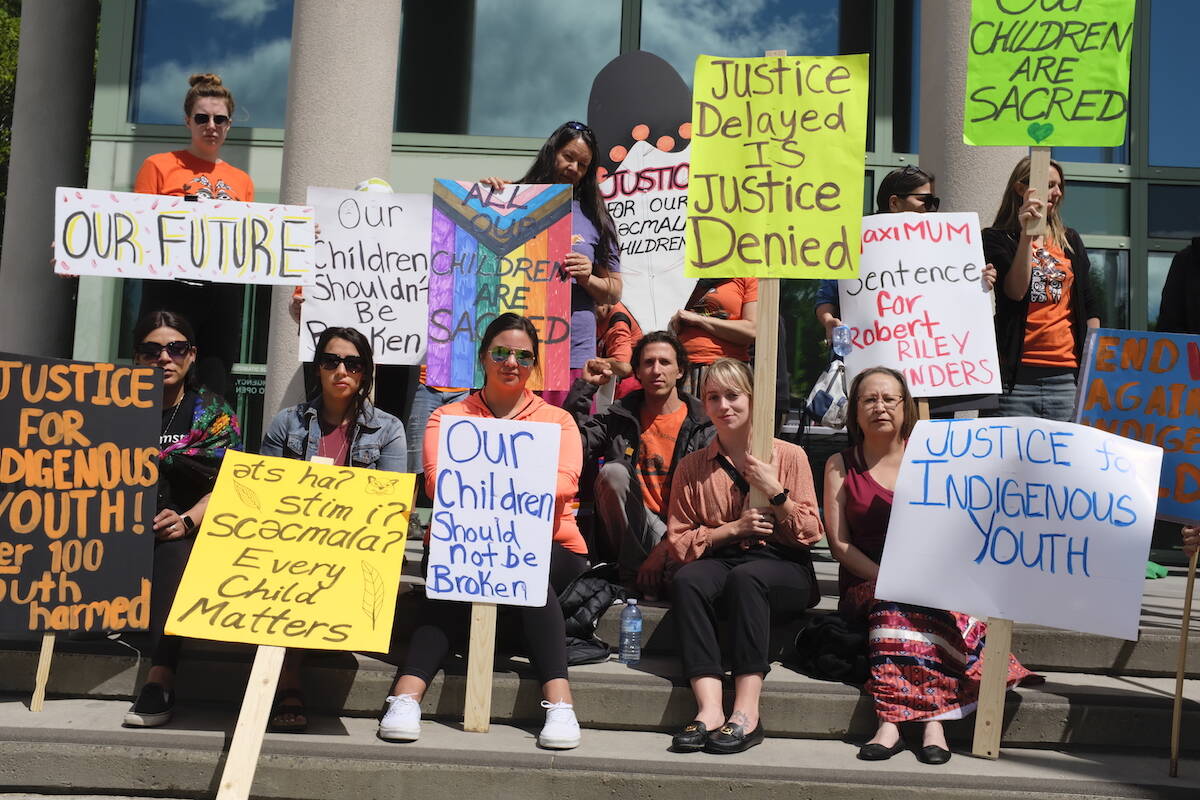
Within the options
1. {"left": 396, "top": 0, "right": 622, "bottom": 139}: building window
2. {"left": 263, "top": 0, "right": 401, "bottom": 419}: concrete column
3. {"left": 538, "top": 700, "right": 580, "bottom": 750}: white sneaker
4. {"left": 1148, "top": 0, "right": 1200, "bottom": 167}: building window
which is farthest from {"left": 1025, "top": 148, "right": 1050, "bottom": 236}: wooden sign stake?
{"left": 396, "top": 0, "right": 622, "bottom": 139}: building window

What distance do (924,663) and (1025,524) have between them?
62 centimetres

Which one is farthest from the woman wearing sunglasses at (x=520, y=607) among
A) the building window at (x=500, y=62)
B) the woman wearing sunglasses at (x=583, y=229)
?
the building window at (x=500, y=62)

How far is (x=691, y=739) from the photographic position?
375 cm

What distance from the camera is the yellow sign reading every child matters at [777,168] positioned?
4359 mm

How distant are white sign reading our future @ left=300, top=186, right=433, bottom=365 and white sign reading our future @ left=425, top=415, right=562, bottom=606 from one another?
143cm

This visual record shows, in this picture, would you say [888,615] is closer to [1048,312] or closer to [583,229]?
[1048,312]

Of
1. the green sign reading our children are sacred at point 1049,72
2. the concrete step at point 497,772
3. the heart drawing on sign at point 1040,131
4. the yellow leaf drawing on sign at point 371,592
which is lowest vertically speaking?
the concrete step at point 497,772

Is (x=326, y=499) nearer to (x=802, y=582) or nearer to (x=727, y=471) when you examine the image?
(x=727, y=471)

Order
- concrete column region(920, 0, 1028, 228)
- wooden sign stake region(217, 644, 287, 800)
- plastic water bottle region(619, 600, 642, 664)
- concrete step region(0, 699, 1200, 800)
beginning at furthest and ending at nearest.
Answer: concrete column region(920, 0, 1028, 228) → plastic water bottle region(619, 600, 642, 664) → concrete step region(0, 699, 1200, 800) → wooden sign stake region(217, 644, 287, 800)

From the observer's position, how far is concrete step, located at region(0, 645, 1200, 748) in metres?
3.99

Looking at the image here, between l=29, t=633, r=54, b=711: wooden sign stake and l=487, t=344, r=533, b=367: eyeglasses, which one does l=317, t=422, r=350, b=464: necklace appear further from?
l=29, t=633, r=54, b=711: wooden sign stake

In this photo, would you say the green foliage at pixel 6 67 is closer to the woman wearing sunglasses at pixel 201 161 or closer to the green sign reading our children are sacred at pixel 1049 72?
the woman wearing sunglasses at pixel 201 161

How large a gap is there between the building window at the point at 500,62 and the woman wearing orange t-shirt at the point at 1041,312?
15.2ft

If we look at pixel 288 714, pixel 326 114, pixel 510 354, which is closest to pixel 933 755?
pixel 510 354
